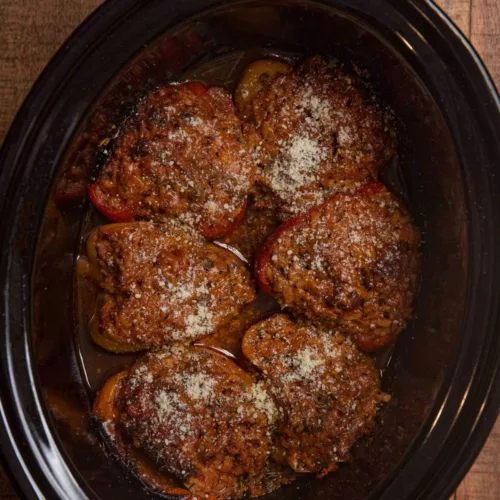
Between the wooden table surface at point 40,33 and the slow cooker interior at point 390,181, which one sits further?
the wooden table surface at point 40,33

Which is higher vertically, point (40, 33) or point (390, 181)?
point (40, 33)

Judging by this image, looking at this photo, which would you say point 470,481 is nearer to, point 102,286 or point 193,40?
point 102,286

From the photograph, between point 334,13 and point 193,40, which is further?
point 193,40

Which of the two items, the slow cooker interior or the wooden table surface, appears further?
the wooden table surface

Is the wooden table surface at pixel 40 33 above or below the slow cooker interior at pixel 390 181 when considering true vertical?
above

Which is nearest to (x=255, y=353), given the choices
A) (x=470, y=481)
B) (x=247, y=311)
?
(x=247, y=311)
